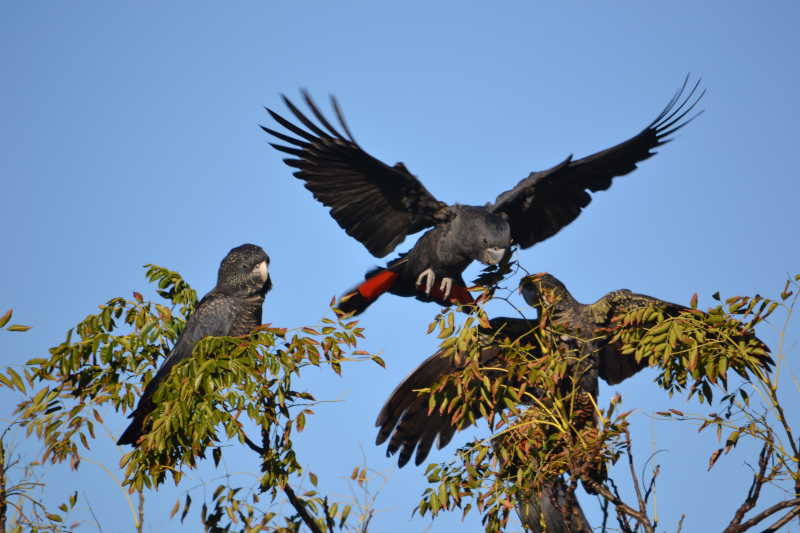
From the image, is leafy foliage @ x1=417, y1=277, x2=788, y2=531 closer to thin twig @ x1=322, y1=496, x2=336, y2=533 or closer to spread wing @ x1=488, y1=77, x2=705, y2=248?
thin twig @ x1=322, y1=496, x2=336, y2=533

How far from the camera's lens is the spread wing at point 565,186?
6711mm

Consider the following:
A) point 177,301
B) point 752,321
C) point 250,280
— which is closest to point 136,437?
point 177,301

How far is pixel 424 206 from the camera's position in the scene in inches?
255

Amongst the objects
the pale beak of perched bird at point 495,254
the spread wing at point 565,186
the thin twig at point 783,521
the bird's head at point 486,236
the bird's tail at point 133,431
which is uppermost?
the spread wing at point 565,186

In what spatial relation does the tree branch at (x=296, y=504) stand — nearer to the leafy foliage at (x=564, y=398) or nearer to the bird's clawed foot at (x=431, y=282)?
the leafy foliage at (x=564, y=398)

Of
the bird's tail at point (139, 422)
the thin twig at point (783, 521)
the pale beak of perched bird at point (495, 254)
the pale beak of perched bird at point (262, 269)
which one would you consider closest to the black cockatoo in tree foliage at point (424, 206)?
the pale beak of perched bird at point (495, 254)

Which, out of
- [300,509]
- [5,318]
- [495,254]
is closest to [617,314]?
[495,254]

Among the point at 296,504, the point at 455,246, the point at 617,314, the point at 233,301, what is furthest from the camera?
the point at 617,314

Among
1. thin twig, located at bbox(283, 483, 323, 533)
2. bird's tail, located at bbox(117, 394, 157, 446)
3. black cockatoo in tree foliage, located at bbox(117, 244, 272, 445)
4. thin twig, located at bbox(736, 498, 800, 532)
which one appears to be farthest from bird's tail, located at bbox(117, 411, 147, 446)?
thin twig, located at bbox(736, 498, 800, 532)

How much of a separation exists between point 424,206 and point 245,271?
6.03 ft

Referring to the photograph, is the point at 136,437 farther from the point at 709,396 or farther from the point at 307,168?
the point at 709,396

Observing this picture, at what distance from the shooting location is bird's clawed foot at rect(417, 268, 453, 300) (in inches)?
262

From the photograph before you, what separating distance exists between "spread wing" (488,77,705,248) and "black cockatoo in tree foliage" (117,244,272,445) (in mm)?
2421

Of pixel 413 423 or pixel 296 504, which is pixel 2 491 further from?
pixel 413 423
